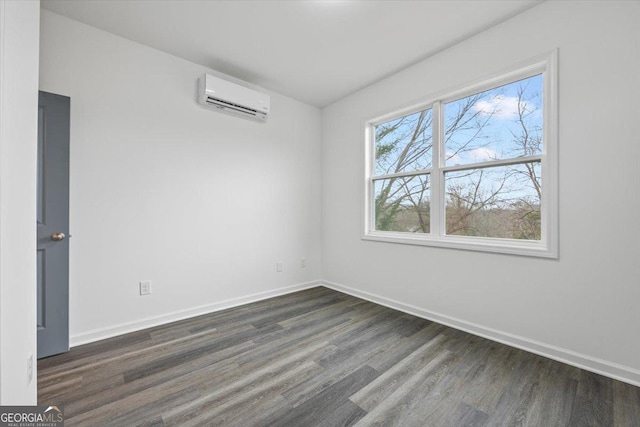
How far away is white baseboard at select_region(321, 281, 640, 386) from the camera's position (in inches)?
66.1

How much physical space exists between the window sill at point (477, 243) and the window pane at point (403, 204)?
0.12m

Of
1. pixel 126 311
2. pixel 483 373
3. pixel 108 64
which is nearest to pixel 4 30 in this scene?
pixel 108 64

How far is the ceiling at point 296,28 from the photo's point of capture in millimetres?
2029

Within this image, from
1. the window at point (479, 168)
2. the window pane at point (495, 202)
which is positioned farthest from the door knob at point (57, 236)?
the window pane at point (495, 202)

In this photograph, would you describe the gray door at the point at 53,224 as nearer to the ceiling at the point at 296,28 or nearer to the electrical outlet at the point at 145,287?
the electrical outlet at the point at 145,287

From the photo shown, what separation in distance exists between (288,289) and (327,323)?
1.09m

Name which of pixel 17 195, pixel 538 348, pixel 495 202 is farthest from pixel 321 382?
pixel 495 202

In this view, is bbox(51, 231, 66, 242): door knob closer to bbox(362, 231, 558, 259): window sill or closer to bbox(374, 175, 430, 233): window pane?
bbox(362, 231, 558, 259): window sill

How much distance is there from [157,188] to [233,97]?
48.8 inches

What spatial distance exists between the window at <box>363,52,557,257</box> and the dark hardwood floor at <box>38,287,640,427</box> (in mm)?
894

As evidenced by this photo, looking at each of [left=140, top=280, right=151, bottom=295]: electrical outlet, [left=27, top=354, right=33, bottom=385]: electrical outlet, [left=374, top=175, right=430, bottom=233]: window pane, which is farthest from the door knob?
[left=374, top=175, right=430, bottom=233]: window pane

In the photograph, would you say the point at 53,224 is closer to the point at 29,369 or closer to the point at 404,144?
the point at 29,369

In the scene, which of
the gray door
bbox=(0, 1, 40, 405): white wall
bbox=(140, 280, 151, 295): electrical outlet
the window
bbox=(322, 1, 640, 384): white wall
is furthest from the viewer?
bbox=(140, 280, 151, 295): electrical outlet

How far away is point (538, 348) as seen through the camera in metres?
2.00
